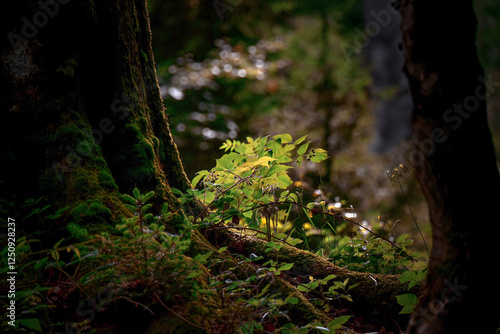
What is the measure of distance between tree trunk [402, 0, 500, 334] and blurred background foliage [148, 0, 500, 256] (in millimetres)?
4888

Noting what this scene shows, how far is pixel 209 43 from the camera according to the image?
7.09 meters

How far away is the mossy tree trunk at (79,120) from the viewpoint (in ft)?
7.23

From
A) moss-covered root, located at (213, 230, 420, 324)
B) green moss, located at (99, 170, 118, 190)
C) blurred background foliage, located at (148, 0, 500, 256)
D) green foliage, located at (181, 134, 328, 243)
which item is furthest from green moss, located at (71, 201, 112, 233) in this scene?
blurred background foliage, located at (148, 0, 500, 256)

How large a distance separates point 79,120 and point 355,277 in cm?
243

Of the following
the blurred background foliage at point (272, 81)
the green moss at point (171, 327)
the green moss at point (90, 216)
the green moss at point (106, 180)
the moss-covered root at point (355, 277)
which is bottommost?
the moss-covered root at point (355, 277)

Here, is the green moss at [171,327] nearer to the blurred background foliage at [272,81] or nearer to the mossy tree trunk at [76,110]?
the mossy tree trunk at [76,110]

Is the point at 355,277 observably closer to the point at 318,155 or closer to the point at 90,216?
the point at 318,155

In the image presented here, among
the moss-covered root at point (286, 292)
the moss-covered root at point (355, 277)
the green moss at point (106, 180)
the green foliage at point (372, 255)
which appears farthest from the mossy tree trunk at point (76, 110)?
the green foliage at point (372, 255)

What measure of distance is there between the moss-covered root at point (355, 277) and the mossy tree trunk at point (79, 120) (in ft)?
0.05

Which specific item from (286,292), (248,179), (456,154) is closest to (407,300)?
(286,292)

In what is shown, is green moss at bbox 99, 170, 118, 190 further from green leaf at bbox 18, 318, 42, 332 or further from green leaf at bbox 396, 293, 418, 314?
green leaf at bbox 396, 293, 418, 314

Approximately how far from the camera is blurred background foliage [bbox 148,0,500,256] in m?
6.68

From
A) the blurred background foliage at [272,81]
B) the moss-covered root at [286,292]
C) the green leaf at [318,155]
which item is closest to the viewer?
the moss-covered root at [286,292]

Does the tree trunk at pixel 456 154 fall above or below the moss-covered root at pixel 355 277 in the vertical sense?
above
